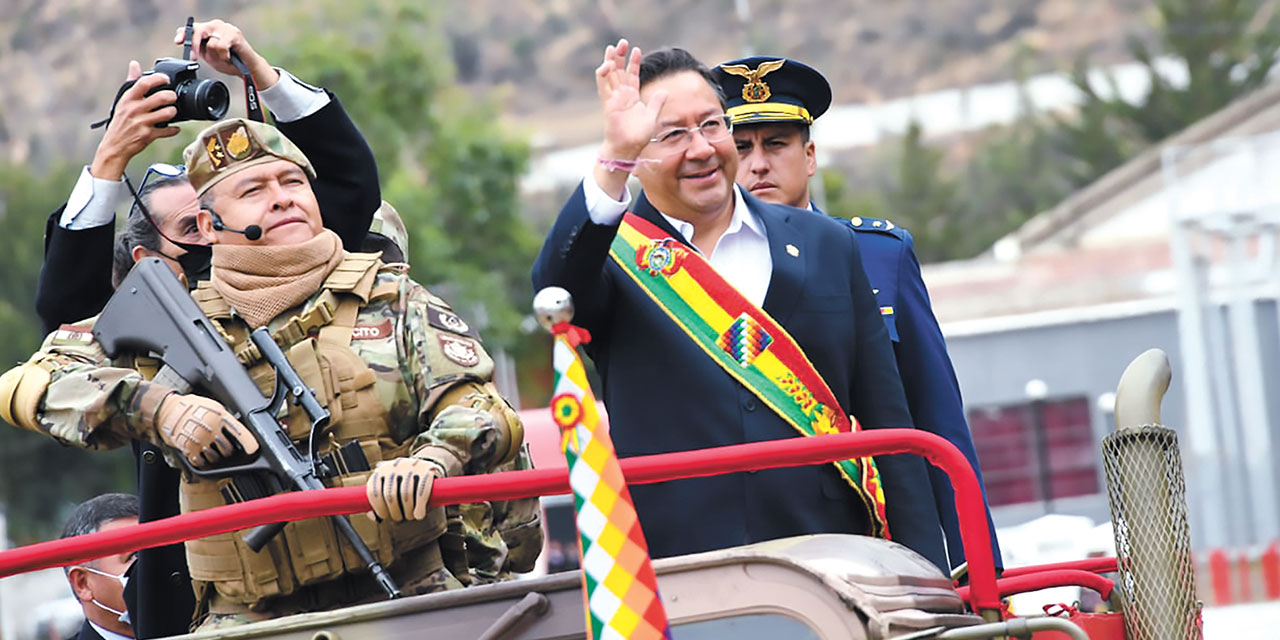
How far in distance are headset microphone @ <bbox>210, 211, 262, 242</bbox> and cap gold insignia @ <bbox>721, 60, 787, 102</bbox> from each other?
176 centimetres

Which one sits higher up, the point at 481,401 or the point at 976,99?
the point at 976,99

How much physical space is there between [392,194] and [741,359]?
107 ft

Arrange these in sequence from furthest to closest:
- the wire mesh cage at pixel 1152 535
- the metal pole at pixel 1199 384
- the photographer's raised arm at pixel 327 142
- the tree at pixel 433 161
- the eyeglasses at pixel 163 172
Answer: the tree at pixel 433 161 < the metal pole at pixel 1199 384 < the eyeglasses at pixel 163 172 < the photographer's raised arm at pixel 327 142 < the wire mesh cage at pixel 1152 535

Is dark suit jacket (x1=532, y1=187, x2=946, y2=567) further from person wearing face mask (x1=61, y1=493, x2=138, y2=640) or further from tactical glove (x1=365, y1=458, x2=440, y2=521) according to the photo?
person wearing face mask (x1=61, y1=493, x2=138, y2=640)

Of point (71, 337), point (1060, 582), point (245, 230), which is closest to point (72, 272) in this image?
point (71, 337)

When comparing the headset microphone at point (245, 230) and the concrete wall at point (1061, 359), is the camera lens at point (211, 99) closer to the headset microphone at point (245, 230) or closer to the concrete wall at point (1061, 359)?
the headset microphone at point (245, 230)

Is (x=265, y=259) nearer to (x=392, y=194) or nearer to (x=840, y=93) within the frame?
(x=392, y=194)

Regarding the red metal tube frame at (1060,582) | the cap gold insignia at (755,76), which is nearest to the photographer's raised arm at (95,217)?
the cap gold insignia at (755,76)

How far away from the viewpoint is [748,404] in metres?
4.52

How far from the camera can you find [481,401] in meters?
4.41

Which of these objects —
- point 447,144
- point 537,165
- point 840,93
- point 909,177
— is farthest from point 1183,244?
point 840,93

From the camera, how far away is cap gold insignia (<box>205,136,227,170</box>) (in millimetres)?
4664

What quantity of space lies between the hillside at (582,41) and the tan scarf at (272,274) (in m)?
92.0

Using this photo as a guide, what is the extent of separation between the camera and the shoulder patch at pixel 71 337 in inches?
185
